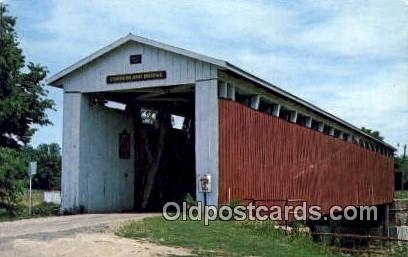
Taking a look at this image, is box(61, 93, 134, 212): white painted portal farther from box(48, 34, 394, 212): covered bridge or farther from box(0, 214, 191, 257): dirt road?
box(0, 214, 191, 257): dirt road

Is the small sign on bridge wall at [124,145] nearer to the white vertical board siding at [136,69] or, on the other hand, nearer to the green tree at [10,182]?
the white vertical board siding at [136,69]

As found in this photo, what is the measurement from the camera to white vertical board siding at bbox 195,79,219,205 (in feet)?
58.3

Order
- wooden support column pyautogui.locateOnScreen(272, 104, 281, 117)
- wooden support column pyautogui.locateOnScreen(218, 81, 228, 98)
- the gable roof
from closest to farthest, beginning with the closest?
the gable roof → wooden support column pyautogui.locateOnScreen(218, 81, 228, 98) → wooden support column pyautogui.locateOnScreen(272, 104, 281, 117)

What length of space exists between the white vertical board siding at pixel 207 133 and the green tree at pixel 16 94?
1927cm

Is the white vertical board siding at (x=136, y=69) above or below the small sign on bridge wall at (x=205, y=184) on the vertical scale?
above

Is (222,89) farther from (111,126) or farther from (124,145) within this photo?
(124,145)

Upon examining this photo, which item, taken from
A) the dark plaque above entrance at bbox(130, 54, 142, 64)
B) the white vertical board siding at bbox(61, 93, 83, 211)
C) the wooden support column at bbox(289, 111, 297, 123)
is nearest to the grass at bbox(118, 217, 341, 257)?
the white vertical board siding at bbox(61, 93, 83, 211)

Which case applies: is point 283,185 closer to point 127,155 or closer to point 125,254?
point 127,155

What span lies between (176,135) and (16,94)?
44.9 ft

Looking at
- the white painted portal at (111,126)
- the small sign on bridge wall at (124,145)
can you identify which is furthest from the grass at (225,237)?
the small sign on bridge wall at (124,145)

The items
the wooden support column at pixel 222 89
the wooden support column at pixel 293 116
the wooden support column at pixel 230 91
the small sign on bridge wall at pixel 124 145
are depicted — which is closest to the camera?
the wooden support column at pixel 222 89

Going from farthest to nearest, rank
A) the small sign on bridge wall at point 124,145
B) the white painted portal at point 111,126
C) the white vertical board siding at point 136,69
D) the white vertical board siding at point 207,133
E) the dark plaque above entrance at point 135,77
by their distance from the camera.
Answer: the small sign on bridge wall at point 124,145 → the dark plaque above entrance at point 135,77 → the white vertical board siding at point 136,69 → the white painted portal at point 111,126 → the white vertical board siding at point 207,133

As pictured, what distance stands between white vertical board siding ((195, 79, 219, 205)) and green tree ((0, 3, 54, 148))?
19.3m

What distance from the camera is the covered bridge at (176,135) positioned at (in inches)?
718
